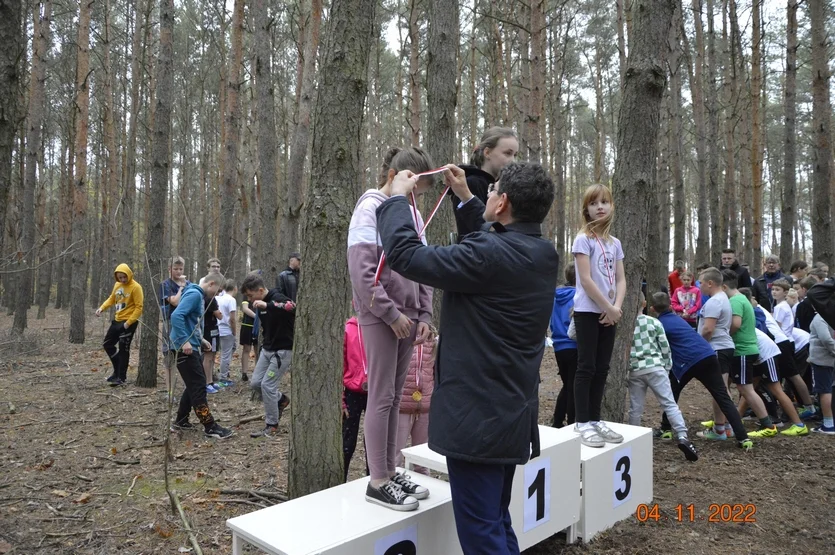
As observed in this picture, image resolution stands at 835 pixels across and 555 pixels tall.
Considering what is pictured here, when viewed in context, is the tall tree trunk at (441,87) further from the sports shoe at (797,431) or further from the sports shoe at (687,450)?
the sports shoe at (797,431)

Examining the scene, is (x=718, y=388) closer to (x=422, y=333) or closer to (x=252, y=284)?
(x=422, y=333)

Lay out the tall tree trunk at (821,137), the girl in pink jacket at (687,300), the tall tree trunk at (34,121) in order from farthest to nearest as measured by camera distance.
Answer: the tall tree trunk at (34,121) → the tall tree trunk at (821,137) → the girl in pink jacket at (687,300)

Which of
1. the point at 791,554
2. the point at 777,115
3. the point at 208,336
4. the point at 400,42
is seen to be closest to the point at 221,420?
the point at 208,336

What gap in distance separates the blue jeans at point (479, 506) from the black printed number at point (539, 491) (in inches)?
37.9

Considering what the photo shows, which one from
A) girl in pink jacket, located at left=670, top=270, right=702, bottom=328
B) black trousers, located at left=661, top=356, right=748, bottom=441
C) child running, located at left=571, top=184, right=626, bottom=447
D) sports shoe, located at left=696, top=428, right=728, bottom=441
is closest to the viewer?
child running, located at left=571, top=184, right=626, bottom=447

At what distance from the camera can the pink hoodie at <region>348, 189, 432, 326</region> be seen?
2.45 meters

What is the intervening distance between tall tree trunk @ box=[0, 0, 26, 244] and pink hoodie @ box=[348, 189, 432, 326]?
1862 millimetres

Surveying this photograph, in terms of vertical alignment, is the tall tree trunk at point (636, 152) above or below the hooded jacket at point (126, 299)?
above

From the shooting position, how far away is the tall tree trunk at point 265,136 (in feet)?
26.7

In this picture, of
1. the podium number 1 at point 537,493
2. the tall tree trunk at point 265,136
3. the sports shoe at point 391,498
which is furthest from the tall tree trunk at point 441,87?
the sports shoe at point 391,498

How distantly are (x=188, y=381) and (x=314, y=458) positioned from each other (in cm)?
281

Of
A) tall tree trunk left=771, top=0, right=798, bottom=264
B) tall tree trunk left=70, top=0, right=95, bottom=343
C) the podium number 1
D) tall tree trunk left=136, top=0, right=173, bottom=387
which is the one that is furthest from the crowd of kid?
tall tree trunk left=70, top=0, right=95, bottom=343

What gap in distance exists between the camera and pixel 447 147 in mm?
6074
